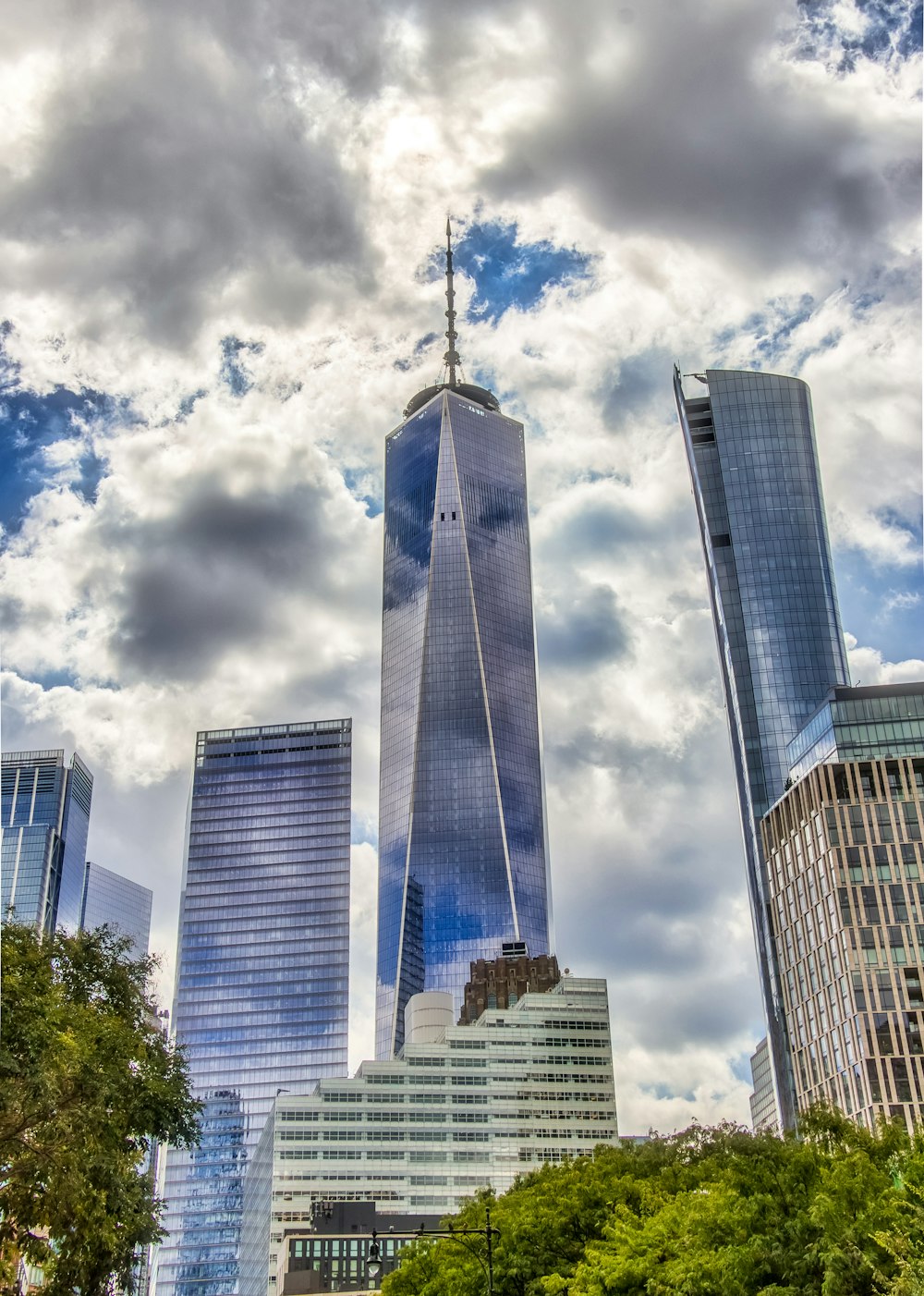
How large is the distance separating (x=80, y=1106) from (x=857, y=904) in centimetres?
12548

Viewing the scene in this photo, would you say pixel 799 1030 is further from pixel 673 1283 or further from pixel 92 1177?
pixel 92 1177

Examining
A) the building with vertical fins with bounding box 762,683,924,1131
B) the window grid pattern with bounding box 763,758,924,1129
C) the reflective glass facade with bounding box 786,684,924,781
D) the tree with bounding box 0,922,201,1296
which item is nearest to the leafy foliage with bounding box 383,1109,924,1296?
the tree with bounding box 0,922,201,1296

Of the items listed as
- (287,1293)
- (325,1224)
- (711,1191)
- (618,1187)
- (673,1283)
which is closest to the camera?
(673,1283)

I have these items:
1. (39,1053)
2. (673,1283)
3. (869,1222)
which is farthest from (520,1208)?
(39,1053)

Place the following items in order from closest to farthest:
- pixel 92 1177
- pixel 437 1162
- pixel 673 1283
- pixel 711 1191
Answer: pixel 92 1177, pixel 673 1283, pixel 711 1191, pixel 437 1162

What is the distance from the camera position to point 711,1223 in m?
44.8

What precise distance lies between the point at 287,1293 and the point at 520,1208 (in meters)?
115

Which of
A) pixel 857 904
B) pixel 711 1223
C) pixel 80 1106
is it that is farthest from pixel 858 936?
pixel 80 1106

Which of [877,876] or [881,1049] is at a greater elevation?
[877,876]

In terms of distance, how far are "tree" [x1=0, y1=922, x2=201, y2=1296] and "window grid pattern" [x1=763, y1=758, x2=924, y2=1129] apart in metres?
108

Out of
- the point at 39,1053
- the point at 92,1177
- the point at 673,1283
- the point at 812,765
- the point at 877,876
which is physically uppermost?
the point at 812,765

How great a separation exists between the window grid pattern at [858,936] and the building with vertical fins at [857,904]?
109 mm

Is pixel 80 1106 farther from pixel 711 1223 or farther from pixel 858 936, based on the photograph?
pixel 858 936

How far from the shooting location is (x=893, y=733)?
526ft
